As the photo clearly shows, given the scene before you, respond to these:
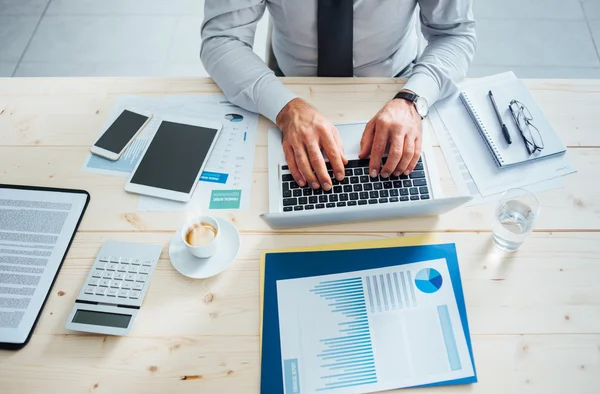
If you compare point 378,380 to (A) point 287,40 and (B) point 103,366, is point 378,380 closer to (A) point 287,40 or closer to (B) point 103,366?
(B) point 103,366

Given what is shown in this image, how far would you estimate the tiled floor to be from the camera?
2141 millimetres

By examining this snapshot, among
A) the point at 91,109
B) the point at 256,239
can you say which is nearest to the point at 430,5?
the point at 256,239

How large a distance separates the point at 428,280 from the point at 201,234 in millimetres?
445

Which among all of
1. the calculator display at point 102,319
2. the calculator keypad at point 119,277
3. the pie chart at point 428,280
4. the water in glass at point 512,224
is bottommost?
the calculator display at point 102,319

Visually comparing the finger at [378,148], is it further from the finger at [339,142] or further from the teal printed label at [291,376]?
the teal printed label at [291,376]

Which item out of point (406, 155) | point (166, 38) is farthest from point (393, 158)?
point (166, 38)

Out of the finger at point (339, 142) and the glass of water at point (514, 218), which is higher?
the finger at point (339, 142)

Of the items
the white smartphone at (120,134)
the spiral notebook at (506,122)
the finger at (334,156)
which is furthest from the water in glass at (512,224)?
the white smartphone at (120,134)

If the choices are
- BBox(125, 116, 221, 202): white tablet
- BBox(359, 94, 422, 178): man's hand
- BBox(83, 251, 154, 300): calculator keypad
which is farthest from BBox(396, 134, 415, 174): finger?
BBox(83, 251, 154, 300): calculator keypad

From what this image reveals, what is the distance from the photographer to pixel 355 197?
0.91m

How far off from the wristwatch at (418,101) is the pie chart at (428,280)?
0.39 metres

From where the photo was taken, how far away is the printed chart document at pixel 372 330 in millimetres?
749

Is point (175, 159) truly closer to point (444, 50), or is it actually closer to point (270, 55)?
point (270, 55)

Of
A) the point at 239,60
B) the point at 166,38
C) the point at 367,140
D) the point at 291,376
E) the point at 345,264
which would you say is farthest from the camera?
the point at 166,38
